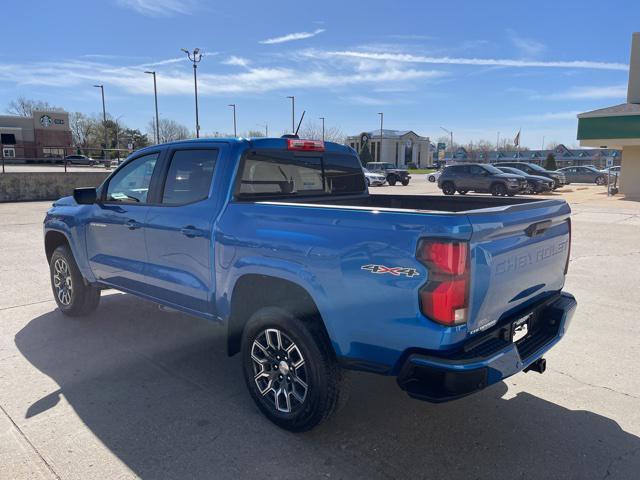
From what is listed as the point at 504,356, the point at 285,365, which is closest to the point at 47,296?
the point at 285,365

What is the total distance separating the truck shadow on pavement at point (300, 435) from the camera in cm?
286

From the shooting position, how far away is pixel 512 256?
281 cm

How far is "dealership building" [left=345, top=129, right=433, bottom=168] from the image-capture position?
340 feet

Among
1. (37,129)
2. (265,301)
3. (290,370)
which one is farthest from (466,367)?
(37,129)

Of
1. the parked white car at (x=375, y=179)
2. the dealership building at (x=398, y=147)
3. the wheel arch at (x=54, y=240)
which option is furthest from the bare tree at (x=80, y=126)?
the wheel arch at (x=54, y=240)

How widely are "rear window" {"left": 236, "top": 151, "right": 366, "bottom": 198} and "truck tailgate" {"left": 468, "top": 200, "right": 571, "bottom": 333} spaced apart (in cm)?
187

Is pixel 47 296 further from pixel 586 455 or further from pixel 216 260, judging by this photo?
pixel 586 455

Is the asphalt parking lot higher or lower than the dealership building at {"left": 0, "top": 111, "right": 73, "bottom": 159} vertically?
lower

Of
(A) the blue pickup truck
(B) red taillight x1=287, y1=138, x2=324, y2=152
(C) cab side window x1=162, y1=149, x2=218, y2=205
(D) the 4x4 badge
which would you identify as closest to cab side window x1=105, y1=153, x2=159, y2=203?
(A) the blue pickup truck

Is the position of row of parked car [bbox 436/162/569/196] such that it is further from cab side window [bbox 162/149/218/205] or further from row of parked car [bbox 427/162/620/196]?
cab side window [bbox 162/149/218/205]

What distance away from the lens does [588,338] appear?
4906mm

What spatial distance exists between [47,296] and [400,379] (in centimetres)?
549

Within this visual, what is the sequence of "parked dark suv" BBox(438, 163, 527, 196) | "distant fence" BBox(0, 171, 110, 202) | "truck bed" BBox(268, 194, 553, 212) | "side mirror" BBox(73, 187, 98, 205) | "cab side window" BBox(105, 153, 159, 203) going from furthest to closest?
"parked dark suv" BBox(438, 163, 527, 196), "distant fence" BBox(0, 171, 110, 202), "side mirror" BBox(73, 187, 98, 205), "cab side window" BBox(105, 153, 159, 203), "truck bed" BBox(268, 194, 553, 212)

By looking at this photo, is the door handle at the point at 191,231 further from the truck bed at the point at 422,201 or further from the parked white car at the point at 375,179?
the parked white car at the point at 375,179
